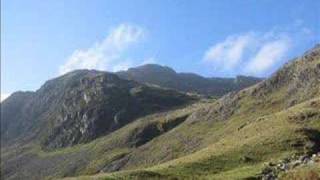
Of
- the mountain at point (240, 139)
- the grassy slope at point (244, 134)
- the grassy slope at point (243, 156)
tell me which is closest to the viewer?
the grassy slope at point (243, 156)

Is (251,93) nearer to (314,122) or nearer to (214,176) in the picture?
(314,122)

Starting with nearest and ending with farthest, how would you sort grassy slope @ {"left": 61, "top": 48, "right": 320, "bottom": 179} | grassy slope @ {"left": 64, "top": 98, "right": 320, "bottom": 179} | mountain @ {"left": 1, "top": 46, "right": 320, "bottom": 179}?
grassy slope @ {"left": 64, "top": 98, "right": 320, "bottom": 179}
mountain @ {"left": 1, "top": 46, "right": 320, "bottom": 179}
grassy slope @ {"left": 61, "top": 48, "right": 320, "bottom": 179}

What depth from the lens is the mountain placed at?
55.6 metres

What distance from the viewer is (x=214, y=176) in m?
54.7

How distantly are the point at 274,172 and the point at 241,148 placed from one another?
58.4 feet

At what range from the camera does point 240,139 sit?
265 ft

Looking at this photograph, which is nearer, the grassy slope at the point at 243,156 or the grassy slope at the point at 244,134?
the grassy slope at the point at 243,156

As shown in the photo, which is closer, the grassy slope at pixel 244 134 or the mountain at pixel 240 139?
the mountain at pixel 240 139

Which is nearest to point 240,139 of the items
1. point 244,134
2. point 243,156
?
point 244,134

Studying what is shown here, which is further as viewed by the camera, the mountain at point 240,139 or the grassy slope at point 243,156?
the mountain at point 240,139

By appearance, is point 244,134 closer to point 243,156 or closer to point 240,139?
point 240,139

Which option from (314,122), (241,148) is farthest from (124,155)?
(241,148)

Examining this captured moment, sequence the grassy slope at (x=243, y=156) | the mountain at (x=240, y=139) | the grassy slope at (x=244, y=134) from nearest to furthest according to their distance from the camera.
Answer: the grassy slope at (x=243, y=156)
the mountain at (x=240, y=139)
the grassy slope at (x=244, y=134)

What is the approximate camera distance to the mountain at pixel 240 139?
182ft
